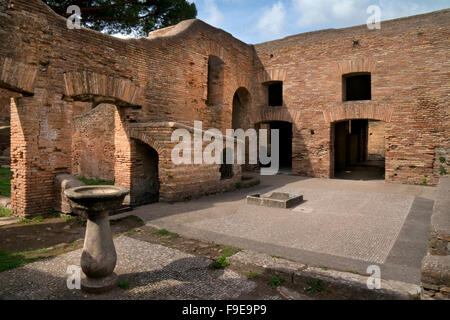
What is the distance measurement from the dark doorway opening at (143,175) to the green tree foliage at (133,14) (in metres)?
9.67

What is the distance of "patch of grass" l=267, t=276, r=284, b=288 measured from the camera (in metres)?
3.19

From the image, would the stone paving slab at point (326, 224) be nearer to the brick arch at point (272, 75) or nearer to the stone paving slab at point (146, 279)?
the stone paving slab at point (146, 279)

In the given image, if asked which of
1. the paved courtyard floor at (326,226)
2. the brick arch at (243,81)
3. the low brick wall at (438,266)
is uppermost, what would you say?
the brick arch at (243,81)

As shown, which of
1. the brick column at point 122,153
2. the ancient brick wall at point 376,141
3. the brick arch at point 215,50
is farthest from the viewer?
the ancient brick wall at point 376,141

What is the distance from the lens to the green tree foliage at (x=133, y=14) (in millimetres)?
14875

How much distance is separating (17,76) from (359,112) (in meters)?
10.4

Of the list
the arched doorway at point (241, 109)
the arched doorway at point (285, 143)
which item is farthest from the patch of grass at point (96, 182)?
the arched doorway at point (285, 143)

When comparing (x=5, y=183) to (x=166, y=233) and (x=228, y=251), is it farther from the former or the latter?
(x=228, y=251)

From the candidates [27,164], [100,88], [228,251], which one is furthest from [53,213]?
[228,251]

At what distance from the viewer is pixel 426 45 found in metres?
9.91
